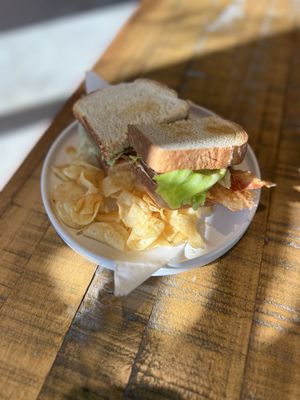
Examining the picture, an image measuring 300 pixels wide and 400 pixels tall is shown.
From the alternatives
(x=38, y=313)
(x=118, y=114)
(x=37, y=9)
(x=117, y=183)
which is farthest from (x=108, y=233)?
(x=37, y=9)

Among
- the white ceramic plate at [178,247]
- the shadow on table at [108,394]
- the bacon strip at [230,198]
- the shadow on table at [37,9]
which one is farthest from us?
the shadow on table at [37,9]

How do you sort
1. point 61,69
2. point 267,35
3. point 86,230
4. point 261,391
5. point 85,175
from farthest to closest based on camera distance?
point 61,69 < point 267,35 < point 85,175 < point 86,230 < point 261,391

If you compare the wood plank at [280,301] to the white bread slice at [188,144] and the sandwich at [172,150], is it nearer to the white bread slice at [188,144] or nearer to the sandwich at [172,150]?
the sandwich at [172,150]

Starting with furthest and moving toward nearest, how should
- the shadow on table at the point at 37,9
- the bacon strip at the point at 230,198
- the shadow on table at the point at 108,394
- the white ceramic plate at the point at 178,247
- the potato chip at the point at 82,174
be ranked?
the shadow on table at the point at 37,9, the potato chip at the point at 82,174, the bacon strip at the point at 230,198, the white ceramic plate at the point at 178,247, the shadow on table at the point at 108,394

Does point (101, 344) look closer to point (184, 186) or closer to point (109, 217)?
point (109, 217)

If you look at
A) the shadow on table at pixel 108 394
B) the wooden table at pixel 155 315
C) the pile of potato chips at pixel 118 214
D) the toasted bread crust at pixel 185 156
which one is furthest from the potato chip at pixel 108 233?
the shadow on table at pixel 108 394

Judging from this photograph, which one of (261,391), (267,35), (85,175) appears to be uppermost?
(85,175)

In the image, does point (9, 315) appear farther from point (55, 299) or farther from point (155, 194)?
point (155, 194)

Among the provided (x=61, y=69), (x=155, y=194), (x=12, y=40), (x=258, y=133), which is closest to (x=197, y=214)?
(x=155, y=194)
